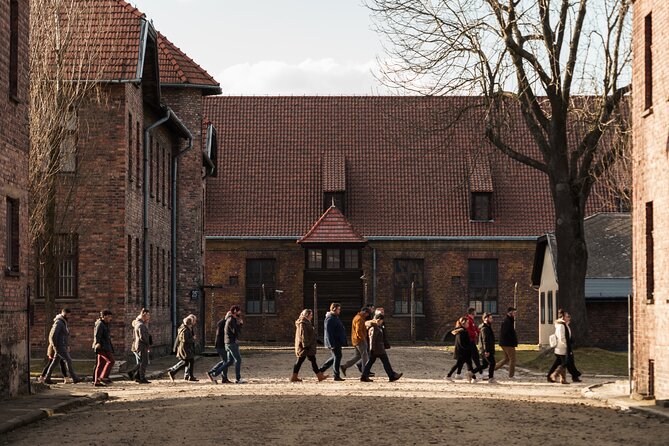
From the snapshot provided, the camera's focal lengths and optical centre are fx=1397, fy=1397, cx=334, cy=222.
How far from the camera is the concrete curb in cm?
1786

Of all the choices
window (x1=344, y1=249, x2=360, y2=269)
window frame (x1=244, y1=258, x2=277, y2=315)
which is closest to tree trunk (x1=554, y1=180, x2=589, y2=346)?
window (x1=344, y1=249, x2=360, y2=269)

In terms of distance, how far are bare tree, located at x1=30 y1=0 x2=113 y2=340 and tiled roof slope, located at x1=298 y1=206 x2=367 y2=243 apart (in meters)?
25.4

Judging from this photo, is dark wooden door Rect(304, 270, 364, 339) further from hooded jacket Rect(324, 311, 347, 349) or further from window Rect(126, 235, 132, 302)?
hooded jacket Rect(324, 311, 347, 349)

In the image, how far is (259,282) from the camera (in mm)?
61750

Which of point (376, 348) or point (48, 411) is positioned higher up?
point (376, 348)

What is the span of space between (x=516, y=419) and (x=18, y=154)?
10218 mm

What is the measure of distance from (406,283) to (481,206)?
4.77 metres

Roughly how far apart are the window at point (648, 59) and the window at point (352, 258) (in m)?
36.5

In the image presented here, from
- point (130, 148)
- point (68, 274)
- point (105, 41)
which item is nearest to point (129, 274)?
point (68, 274)

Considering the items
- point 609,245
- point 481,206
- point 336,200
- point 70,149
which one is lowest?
point 609,245

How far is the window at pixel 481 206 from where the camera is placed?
61625 mm

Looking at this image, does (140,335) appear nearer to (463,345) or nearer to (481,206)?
(463,345)

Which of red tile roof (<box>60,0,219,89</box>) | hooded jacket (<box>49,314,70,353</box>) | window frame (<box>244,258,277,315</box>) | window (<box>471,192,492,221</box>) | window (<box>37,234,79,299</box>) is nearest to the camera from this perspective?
hooded jacket (<box>49,314,70,353</box>)

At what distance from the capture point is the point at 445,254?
2418 inches
